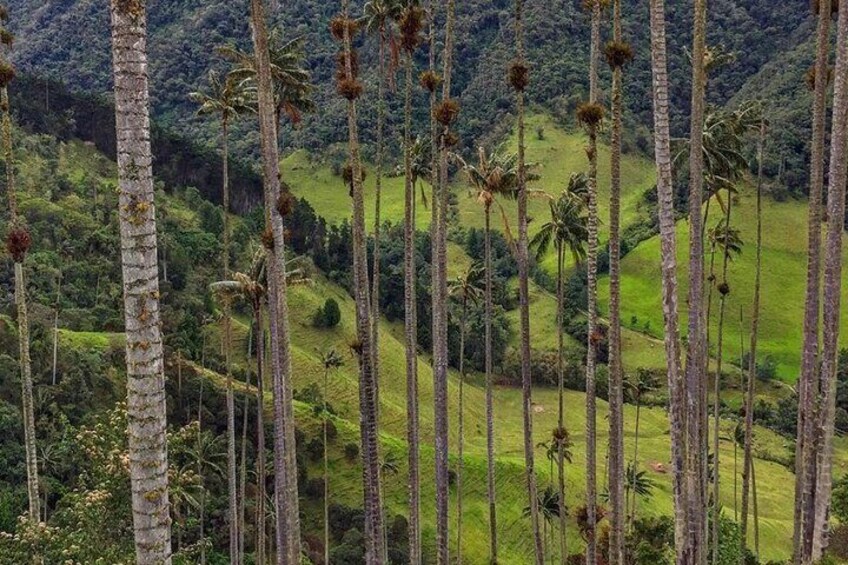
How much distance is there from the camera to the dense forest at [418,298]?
17.8 meters

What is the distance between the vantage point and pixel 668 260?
17125 mm

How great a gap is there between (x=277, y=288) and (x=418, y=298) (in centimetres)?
8143

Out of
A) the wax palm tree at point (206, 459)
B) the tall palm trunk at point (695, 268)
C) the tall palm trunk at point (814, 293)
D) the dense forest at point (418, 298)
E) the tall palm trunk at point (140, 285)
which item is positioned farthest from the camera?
the wax palm tree at point (206, 459)

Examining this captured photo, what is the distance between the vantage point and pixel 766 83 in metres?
173

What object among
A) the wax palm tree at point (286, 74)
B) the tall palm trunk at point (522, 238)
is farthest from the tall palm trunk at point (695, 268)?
the wax palm tree at point (286, 74)

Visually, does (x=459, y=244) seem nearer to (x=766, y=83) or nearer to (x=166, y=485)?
(x=766, y=83)

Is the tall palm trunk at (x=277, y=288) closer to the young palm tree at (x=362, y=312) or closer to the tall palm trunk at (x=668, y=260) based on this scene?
the young palm tree at (x=362, y=312)

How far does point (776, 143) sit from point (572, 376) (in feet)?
199

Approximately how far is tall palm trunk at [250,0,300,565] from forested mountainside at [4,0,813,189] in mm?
142227

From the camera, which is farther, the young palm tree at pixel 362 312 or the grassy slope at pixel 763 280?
the grassy slope at pixel 763 280

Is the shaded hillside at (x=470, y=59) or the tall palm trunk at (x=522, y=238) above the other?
the shaded hillside at (x=470, y=59)

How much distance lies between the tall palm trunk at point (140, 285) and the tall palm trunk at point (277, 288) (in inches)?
397

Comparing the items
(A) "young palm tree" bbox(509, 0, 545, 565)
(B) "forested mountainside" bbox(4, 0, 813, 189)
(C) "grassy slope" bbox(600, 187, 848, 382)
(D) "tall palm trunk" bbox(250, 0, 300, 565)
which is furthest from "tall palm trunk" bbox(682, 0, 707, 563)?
(B) "forested mountainside" bbox(4, 0, 813, 189)

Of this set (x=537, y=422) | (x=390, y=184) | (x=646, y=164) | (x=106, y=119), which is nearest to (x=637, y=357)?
(x=537, y=422)
